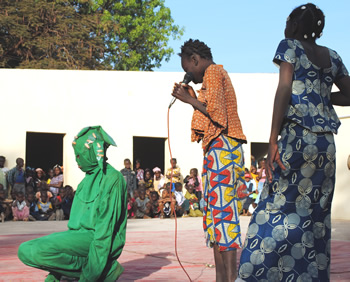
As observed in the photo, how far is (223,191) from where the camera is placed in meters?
4.29

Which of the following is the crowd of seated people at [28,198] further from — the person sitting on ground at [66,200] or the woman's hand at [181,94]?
the woman's hand at [181,94]

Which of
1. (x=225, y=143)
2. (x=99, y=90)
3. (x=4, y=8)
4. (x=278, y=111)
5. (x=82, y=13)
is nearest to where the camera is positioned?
(x=278, y=111)

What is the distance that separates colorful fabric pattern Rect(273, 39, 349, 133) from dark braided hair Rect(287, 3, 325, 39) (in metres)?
0.13

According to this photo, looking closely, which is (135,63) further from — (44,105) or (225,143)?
(225,143)

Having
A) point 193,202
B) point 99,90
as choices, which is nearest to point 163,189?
point 193,202

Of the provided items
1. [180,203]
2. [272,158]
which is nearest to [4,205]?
[180,203]

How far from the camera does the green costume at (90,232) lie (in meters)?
4.89

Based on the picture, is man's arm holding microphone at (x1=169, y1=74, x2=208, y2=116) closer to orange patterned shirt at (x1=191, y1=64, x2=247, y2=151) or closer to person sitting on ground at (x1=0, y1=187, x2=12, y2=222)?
orange patterned shirt at (x1=191, y1=64, x2=247, y2=151)

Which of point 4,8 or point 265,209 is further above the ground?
point 4,8

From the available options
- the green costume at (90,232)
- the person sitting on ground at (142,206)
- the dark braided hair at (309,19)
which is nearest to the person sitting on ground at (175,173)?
the person sitting on ground at (142,206)

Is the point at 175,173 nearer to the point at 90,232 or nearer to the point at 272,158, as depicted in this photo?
the point at 90,232

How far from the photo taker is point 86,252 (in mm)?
4996

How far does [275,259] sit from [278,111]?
807mm

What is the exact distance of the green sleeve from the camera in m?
4.91
